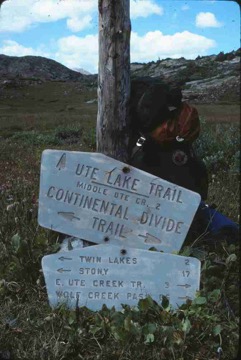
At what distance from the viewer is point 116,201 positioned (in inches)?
154

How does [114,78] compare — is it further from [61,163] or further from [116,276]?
[116,276]

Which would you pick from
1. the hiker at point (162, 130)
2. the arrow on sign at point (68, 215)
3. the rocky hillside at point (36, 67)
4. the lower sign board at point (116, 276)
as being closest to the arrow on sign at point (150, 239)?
the lower sign board at point (116, 276)

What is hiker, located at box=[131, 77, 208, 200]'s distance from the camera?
4305 mm

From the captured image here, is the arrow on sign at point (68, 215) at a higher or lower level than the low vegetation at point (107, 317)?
higher

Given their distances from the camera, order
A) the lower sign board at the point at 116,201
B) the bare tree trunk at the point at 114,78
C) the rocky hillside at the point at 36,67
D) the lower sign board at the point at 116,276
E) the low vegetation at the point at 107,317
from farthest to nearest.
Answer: the rocky hillside at the point at 36,67 → the bare tree trunk at the point at 114,78 → the lower sign board at the point at 116,201 → the lower sign board at the point at 116,276 → the low vegetation at the point at 107,317

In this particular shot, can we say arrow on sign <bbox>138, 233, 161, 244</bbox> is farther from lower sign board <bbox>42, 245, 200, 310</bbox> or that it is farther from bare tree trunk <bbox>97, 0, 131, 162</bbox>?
bare tree trunk <bbox>97, 0, 131, 162</bbox>

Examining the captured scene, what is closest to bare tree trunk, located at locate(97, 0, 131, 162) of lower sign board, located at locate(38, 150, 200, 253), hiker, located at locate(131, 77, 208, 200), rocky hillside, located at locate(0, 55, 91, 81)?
hiker, located at locate(131, 77, 208, 200)

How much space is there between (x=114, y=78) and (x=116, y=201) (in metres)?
1.06

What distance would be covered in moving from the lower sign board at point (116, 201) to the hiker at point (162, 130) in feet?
1.77

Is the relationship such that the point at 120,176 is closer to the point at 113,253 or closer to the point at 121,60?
the point at 113,253

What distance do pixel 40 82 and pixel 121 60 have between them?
1279cm

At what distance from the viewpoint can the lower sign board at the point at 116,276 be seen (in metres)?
3.74

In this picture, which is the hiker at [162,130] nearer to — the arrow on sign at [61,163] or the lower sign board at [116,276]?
the arrow on sign at [61,163]

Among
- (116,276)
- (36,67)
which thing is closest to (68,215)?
(116,276)
